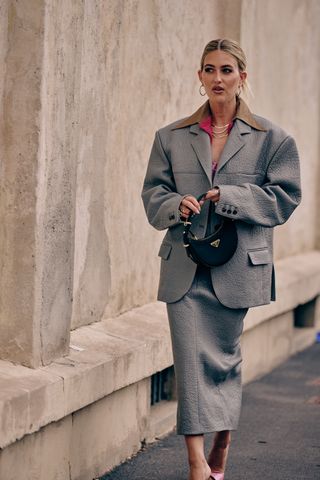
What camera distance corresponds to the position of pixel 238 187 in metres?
5.18

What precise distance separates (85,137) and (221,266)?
0.98 meters

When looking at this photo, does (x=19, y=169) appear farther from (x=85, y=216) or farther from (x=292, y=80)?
(x=292, y=80)

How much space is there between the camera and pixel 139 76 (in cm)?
649

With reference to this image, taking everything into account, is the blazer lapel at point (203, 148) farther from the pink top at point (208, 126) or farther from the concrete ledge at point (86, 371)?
the concrete ledge at point (86, 371)

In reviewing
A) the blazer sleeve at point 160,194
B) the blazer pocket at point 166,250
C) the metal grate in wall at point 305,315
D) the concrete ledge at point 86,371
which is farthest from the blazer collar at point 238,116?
the metal grate in wall at point 305,315

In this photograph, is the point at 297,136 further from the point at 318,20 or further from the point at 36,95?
the point at 36,95

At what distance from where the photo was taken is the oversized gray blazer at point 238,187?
206 inches

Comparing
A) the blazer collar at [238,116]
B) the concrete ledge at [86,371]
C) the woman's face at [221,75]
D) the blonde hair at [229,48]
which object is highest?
the blonde hair at [229,48]

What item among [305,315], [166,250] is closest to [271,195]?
[166,250]

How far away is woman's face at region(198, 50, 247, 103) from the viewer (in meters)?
5.23

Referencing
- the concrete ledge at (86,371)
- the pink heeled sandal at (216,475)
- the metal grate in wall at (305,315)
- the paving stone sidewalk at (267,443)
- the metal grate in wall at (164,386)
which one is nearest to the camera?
the concrete ledge at (86,371)

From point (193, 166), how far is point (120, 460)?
1.45m

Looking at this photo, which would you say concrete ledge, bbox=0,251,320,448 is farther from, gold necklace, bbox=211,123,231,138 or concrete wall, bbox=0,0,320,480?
gold necklace, bbox=211,123,231,138

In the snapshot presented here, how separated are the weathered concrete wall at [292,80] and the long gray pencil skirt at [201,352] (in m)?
3.02
